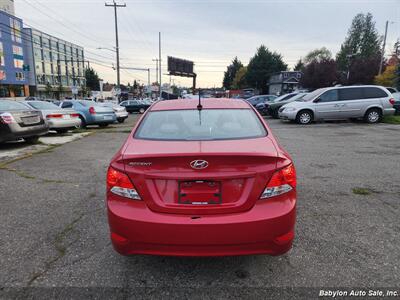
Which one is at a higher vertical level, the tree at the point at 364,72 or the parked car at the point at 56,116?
→ the tree at the point at 364,72

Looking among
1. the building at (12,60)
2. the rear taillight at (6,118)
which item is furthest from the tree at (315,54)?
the rear taillight at (6,118)

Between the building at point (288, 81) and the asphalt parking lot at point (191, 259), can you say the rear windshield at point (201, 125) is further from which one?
the building at point (288, 81)

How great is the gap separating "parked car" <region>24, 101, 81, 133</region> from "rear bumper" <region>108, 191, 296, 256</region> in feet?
34.8

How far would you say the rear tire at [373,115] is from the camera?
14.9 metres

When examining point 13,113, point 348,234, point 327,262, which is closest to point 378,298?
point 327,262

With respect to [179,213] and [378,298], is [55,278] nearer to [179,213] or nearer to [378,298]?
[179,213]

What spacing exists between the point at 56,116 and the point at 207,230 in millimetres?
11189

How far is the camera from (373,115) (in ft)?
49.1

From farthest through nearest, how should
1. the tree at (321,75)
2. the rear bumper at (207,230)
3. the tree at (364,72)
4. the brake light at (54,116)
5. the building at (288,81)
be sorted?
the building at (288,81) → the tree at (321,75) → the tree at (364,72) → the brake light at (54,116) → the rear bumper at (207,230)

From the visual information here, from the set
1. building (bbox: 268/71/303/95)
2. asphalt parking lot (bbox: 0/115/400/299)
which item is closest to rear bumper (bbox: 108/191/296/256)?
asphalt parking lot (bbox: 0/115/400/299)

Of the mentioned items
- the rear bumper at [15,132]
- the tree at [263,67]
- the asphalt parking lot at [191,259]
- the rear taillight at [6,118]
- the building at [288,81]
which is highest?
the tree at [263,67]

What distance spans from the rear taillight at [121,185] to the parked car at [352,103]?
14.4 metres

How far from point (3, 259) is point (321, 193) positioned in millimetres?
4276

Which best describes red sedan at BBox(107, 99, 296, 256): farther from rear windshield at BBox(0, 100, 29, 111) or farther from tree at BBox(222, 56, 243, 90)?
tree at BBox(222, 56, 243, 90)
